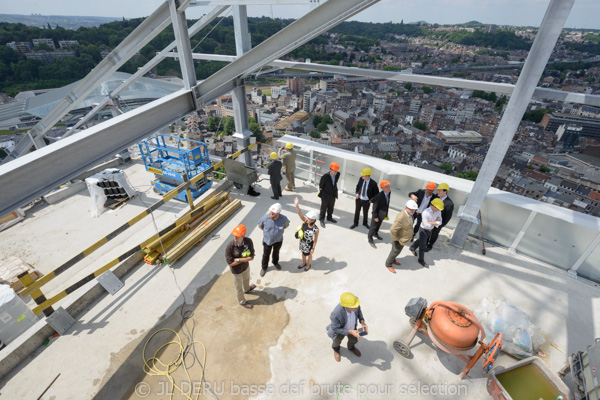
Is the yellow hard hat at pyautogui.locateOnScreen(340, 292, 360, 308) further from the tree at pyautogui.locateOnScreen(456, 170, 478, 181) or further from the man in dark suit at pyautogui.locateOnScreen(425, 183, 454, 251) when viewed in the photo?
the tree at pyautogui.locateOnScreen(456, 170, 478, 181)

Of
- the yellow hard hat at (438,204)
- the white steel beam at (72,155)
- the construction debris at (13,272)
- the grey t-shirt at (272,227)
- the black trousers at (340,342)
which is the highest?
the white steel beam at (72,155)

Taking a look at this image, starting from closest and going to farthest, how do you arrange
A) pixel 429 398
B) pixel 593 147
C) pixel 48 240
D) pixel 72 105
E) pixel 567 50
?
pixel 429 398 < pixel 72 105 < pixel 48 240 < pixel 593 147 < pixel 567 50

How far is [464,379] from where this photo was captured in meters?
3.81

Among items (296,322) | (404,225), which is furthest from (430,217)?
(296,322)

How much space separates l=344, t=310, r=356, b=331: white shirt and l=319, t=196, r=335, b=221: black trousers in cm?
318

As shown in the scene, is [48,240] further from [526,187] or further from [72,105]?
[526,187]

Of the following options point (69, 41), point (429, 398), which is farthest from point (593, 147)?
point (69, 41)

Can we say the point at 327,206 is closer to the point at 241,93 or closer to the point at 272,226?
the point at 272,226

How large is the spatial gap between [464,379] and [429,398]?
0.66 metres

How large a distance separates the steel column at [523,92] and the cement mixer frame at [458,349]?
2.85 metres

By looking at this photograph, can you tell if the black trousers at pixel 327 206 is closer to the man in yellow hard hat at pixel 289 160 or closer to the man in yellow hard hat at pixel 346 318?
the man in yellow hard hat at pixel 289 160

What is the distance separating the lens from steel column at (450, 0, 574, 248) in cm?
373

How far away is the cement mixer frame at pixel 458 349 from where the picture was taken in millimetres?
3389

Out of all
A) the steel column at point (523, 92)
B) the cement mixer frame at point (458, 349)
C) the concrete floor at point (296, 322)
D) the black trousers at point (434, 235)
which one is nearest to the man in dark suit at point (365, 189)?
the concrete floor at point (296, 322)
